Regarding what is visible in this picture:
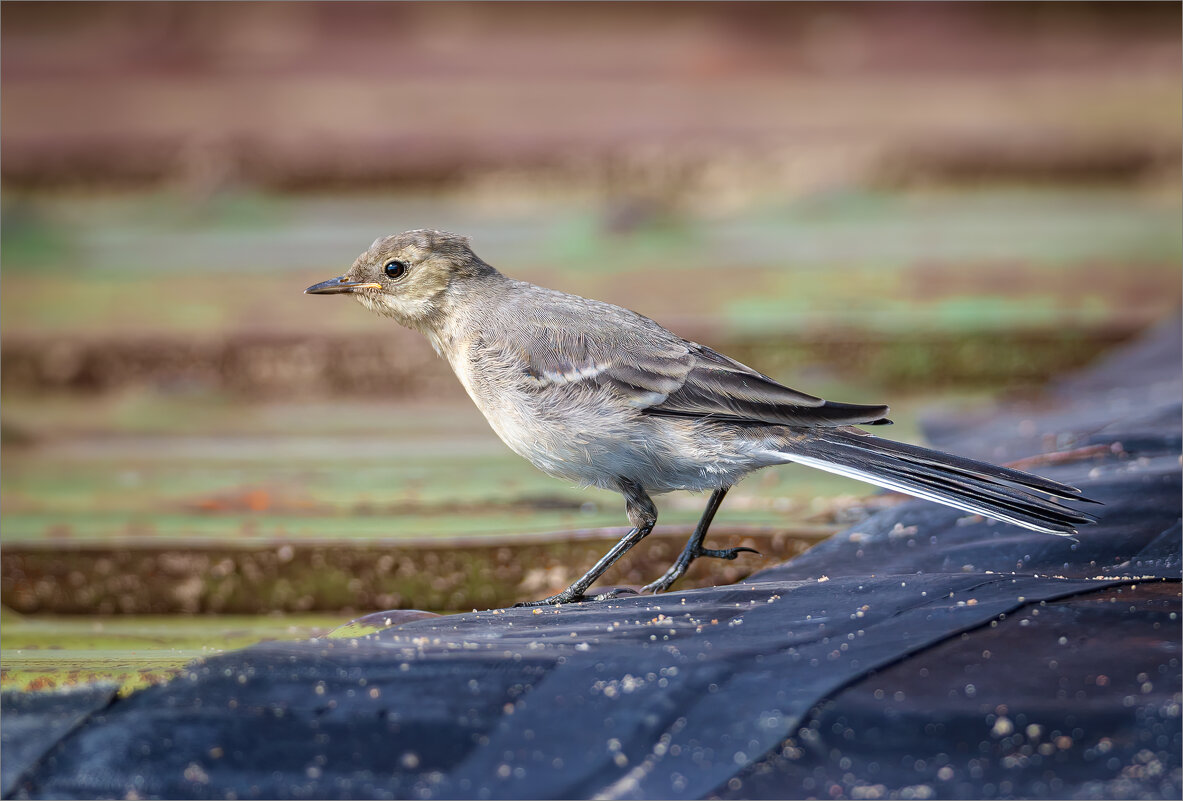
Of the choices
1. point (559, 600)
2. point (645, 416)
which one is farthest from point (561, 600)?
point (645, 416)

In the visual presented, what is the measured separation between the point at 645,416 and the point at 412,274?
Answer: 0.59 m

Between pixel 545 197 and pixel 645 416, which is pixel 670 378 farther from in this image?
pixel 545 197

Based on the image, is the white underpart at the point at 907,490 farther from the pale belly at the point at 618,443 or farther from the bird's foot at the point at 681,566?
the bird's foot at the point at 681,566

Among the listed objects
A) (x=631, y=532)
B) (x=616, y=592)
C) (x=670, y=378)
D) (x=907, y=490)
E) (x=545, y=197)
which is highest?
(x=545, y=197)

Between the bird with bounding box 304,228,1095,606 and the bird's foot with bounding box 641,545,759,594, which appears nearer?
the bird with bounding box 304,228,1095,606

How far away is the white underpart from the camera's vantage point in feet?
5.19

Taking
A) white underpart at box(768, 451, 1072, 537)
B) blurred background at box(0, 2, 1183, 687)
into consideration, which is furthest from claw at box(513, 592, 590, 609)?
blurred background at box(0, 2, 1183, 687)

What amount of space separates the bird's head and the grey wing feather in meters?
0.23

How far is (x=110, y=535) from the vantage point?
8.42ft

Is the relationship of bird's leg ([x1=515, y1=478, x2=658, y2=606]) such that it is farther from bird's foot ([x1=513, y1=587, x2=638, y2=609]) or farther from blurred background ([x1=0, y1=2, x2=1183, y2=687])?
blurred background ([x1=0, y1=2, x2=1183, y2=687])

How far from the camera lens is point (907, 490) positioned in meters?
1.65

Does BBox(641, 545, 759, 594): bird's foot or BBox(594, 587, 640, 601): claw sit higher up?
BBox(641, 545, 759, 594): bird's foot

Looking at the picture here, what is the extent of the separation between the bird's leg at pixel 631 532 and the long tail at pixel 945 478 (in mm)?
278

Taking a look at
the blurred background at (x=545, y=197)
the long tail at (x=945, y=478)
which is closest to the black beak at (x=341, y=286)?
the long tail at (x=945, y=478)
